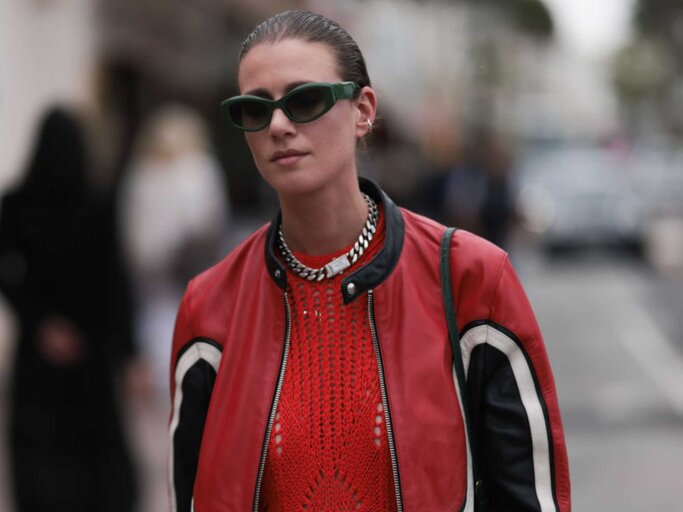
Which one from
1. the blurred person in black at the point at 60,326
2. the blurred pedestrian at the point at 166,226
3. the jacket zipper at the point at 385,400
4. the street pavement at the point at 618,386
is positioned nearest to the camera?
the jacket zipper at the point at 385,400

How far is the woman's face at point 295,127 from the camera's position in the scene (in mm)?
2270

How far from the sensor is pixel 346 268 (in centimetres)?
240

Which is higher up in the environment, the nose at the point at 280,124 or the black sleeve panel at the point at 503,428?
the nose at the point at 280,124

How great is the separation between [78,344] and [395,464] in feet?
10.9

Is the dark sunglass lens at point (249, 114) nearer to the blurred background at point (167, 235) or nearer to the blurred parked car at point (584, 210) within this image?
the blurred background at point (167, 235)

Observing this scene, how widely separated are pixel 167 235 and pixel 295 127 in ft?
22.1

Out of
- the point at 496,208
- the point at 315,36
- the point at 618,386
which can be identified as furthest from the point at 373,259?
the point at 496,208

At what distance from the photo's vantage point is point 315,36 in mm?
2297

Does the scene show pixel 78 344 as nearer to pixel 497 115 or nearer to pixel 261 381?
pixel 261 381

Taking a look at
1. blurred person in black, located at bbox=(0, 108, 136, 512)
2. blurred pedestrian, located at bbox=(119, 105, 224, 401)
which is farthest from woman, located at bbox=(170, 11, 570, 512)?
blurred pedestrian, located at bbox=(119, 105, 224, 401)

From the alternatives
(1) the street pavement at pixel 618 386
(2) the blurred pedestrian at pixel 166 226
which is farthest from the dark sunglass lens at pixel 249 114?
(2) the blurred pedestrian at pixel 166 226

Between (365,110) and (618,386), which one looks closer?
(365,110)

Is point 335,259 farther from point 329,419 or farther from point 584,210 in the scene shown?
point 584,210

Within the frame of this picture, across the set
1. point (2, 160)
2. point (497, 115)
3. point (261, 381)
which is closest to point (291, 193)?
point (261, 381)
